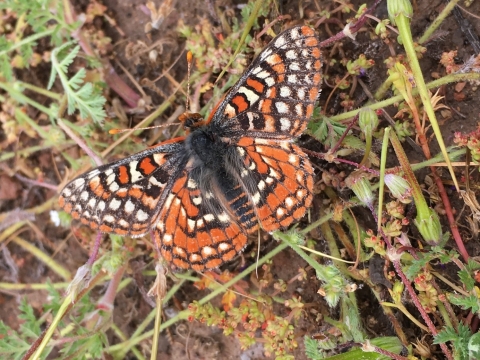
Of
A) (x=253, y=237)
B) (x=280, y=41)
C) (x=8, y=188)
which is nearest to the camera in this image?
(x=280, y=41)

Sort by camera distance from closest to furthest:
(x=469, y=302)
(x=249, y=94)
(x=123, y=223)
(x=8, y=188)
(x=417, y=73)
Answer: (x=417, y=73) → (x=469, y=302) → (x=249, y=94) → (x=123, y=223) → (x=8, y=188)

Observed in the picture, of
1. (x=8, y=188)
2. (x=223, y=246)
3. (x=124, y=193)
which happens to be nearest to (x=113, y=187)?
(x=124, y=193)

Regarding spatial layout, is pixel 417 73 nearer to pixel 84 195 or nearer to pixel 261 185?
pixel 261 185

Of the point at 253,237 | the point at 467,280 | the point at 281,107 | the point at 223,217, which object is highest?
the point at 281,107

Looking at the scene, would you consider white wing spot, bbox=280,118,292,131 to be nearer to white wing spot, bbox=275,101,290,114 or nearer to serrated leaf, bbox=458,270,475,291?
white wing spot, bbox=275,101,290,114

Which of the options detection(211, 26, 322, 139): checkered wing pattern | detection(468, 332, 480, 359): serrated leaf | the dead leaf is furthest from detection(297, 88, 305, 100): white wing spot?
the dead leaf

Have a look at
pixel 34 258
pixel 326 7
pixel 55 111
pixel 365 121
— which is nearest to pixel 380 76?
pixel 326 7

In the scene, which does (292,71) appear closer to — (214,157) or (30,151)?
(214,157)
